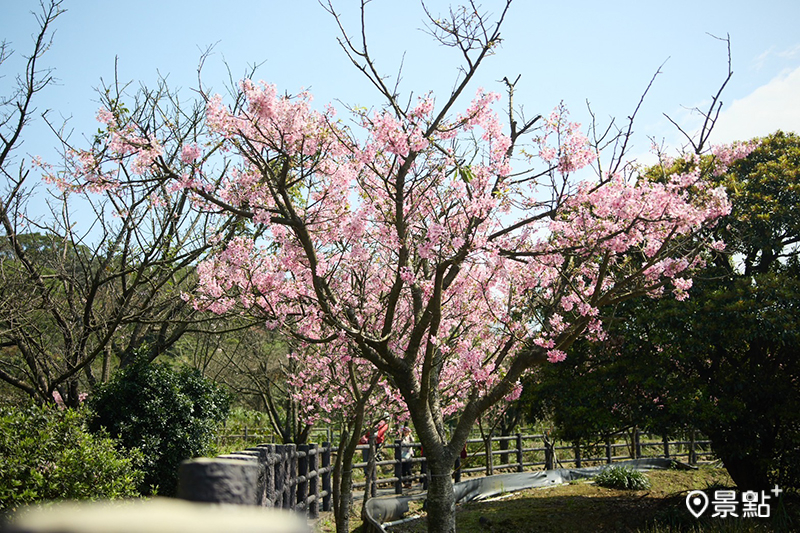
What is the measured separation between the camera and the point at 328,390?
1125 cm

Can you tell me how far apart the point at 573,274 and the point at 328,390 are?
591 cm

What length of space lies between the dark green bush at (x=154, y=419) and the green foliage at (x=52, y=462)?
202cm

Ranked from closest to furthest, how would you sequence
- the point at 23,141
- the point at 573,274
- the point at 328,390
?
the point at 573,274 < the point at 23,141 < the point at 328,390

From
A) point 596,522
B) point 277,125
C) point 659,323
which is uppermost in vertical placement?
point 277,125

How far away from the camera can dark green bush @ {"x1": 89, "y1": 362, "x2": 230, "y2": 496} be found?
766 centimetres

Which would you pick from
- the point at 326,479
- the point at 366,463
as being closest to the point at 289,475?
the point at 326,479

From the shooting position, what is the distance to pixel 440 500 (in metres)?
6.07

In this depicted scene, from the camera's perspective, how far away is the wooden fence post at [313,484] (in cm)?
864

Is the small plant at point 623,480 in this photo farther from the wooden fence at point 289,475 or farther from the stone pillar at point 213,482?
the stone pillar at point 213,482

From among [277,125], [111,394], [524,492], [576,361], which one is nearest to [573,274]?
[277,125]

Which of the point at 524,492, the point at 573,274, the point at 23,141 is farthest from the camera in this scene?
the point at 524,492

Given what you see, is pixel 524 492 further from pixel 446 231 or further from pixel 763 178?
pixel 446 231

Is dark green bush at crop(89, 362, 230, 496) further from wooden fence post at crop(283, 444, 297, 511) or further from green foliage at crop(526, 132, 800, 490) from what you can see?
green foliage at crop(526, 132, 800, 490)

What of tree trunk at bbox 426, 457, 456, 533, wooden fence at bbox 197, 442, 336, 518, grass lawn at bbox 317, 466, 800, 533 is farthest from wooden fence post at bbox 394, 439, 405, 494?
tree trunk at bbox 426, 457, 456, 533
